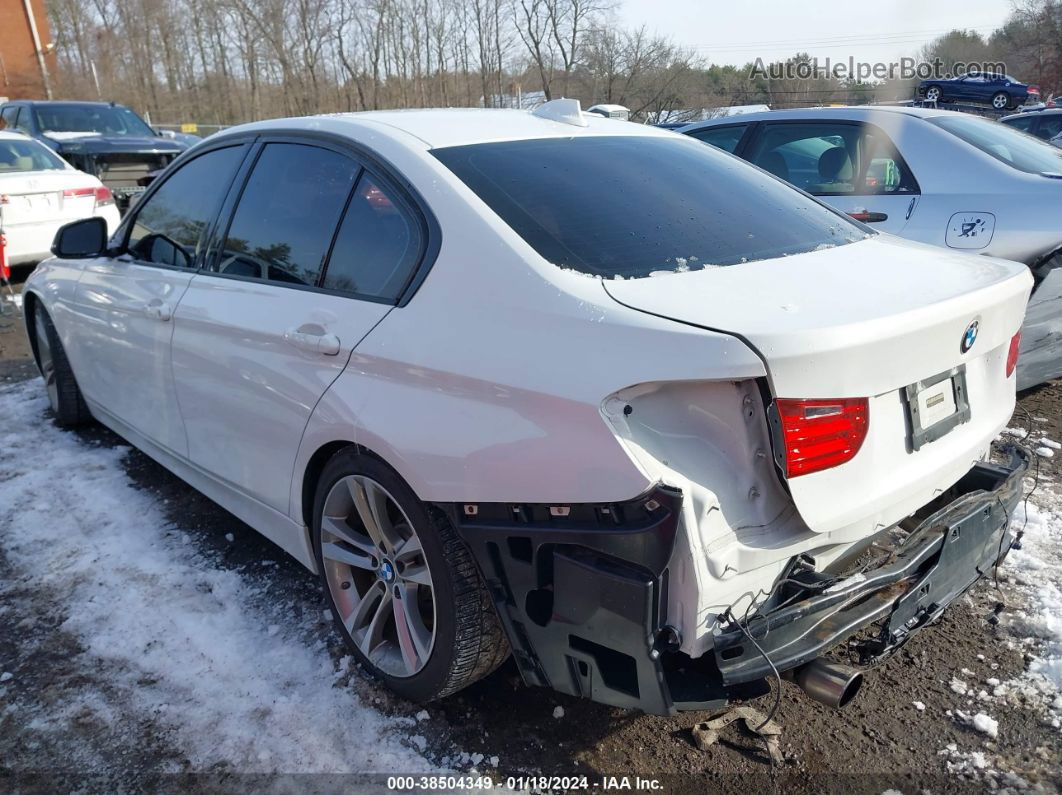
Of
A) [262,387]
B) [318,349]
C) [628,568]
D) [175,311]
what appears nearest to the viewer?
[628,568]

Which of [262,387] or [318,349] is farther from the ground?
[318,349]

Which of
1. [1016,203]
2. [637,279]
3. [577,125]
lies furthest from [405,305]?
[1016,203]

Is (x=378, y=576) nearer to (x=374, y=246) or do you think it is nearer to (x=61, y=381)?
(x=374, y=246)

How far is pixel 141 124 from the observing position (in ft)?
44.7

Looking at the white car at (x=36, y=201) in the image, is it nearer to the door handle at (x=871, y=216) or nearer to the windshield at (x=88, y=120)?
the windshield at (x=88, y=120)

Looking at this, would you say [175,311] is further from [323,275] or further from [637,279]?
[637,279]

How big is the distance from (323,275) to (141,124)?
1328cm

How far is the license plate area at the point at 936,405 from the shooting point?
2.00 metres

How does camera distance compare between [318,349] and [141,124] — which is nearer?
[318,349]

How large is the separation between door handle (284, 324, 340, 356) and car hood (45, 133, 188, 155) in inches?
429

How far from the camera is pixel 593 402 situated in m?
1.74

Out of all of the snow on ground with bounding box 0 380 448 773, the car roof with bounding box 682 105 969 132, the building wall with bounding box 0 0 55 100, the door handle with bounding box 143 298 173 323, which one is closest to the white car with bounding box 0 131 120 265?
the snow on ground with bounding box 0 380 448 773

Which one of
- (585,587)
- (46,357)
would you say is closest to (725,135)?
(46,357)

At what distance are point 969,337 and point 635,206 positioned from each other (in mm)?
971
